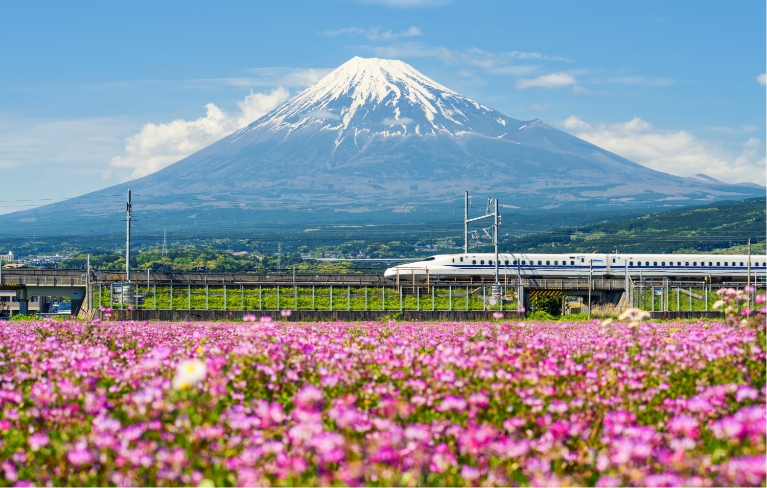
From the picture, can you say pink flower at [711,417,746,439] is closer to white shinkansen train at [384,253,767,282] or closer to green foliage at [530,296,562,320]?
green foliage at [530,296,562,320]

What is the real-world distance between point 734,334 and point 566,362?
257 centimetres

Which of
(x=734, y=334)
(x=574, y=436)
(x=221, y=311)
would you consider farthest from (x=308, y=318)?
(x=574, y=436)

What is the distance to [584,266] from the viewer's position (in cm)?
7831

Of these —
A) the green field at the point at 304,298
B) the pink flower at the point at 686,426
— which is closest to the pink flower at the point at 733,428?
the pink flower at the point at 686,426

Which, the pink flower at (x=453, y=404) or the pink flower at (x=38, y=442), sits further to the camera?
the pink flower at (x=453, y=404)

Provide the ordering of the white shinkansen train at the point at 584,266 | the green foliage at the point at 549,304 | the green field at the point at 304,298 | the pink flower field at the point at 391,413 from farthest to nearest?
the white shinkansen train at the point at 584,266, the green foliage at the point at 549,304, the green field at the point at 304,298, the pink flower field at the point at 391,413

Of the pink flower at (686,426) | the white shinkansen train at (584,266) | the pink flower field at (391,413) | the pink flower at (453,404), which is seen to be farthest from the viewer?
the white shinkansen train at (584,266)

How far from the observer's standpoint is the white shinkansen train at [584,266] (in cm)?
7481

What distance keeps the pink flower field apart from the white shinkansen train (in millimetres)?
62842

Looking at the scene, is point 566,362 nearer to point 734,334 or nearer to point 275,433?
point 734,334

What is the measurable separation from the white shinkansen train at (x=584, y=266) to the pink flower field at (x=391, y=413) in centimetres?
6284

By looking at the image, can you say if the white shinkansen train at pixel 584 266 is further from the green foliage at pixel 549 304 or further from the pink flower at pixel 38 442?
the pink flower at pixel 38 442

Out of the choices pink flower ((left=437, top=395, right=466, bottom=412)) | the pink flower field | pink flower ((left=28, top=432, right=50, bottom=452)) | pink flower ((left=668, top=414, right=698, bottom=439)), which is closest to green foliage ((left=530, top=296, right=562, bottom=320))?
the pink flower field

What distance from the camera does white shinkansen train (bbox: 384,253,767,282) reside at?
74.8 meters
